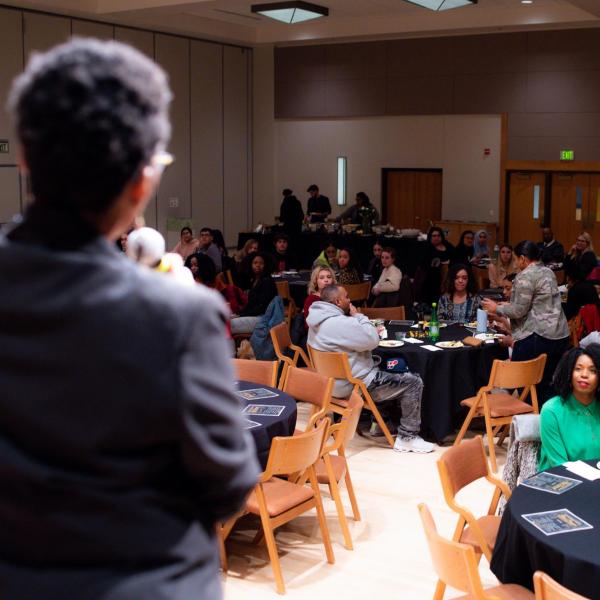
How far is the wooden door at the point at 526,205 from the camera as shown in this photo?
1625 cm

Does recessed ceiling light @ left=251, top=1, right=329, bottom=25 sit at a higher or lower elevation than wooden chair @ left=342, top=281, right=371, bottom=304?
higher

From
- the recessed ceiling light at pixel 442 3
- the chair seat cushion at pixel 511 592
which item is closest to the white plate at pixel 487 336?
the chair seat cushion at pixel 511 592

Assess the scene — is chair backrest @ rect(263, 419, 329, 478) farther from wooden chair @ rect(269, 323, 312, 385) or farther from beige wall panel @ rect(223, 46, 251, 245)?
beige wall panel @ rect(223, 46, 251, 245)

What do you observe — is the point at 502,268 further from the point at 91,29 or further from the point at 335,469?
the point at 91,29

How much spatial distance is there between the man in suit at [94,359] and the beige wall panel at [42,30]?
13743 millimetres

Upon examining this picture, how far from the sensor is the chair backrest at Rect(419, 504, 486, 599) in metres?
3.31

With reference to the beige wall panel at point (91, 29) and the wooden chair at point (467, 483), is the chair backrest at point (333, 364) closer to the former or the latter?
the wooden chair at point (467, 483)

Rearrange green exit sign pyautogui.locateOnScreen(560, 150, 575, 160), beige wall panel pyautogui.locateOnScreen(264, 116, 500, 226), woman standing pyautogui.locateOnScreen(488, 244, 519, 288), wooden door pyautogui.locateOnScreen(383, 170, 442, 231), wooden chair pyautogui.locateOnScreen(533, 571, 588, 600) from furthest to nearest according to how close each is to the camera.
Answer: wooden door pyautogui.locateOnScreen(383, 170, 442, 231) < beige wall panel pyautogui.locateOnScreen(264, 116, 500, 226) < green exit sign pyautogui.locateOnScreen(560, 150, 575, 160) < woman standing pyautogui.locateOnScreen(488, 244, 519, 288) < wooden chair pyautogui.locateOnScreen(533, 571, 588, 600)

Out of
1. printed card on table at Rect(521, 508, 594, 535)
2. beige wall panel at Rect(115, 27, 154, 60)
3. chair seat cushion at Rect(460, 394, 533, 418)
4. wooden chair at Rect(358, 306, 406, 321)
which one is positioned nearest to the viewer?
printed card on table at Rect(521, 508, 594, 535)

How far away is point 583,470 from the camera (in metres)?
4.32

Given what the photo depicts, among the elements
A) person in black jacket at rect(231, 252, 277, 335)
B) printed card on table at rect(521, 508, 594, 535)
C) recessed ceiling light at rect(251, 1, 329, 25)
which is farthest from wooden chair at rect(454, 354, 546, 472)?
recessed ceiling light at rect(251, 1, 329, 25)

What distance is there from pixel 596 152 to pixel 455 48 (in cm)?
314

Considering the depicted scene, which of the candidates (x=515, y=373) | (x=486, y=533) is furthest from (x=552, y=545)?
(x=515, y=373)

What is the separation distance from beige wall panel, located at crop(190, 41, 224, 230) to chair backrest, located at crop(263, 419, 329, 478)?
13.1m
